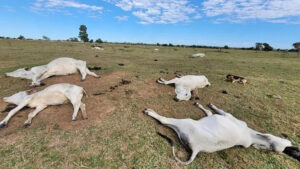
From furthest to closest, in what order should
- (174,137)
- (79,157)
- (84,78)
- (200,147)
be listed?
(84,78) < (174,137) < (200,147) < (79,157)

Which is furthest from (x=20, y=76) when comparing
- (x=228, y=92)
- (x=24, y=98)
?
(x=228, y=92)

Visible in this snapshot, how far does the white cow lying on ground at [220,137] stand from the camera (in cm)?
290

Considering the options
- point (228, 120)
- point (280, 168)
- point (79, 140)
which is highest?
point (228, 120)

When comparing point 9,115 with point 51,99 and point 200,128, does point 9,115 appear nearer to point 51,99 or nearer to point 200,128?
point 51,99

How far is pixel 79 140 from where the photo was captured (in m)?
3.00

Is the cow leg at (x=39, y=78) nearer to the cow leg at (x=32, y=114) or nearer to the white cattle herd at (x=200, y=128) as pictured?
the white cattle herd at (x=200, y=128)

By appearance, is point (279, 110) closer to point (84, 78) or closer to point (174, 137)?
point (174, 137)

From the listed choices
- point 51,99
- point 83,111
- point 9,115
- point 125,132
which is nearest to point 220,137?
point 125,132

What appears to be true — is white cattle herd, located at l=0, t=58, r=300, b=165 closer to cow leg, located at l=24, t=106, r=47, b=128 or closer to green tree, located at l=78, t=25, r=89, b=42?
cow leg, located at l=24, t=106, r=47, b=128

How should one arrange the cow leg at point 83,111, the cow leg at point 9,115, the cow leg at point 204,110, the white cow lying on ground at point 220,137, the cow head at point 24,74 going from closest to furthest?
the white cow lying on ground at point 220,137 < the cow leg at point 9,115 < the cow leg at point 83,111 < the cow leg at point 204,110 < the cow head at point 24,74

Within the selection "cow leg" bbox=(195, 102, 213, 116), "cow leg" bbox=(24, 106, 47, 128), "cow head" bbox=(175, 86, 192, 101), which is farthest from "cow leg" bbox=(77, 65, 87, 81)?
"cow leg" bbox=(195, 102, 213, 116)

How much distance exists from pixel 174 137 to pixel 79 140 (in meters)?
1.72

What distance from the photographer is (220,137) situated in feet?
9.65

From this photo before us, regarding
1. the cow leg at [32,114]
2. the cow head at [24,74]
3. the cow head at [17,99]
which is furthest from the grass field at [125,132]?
the cow head at [24,74]
